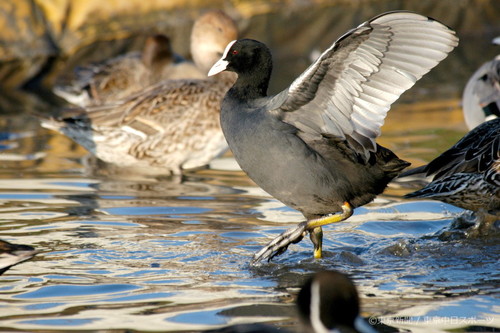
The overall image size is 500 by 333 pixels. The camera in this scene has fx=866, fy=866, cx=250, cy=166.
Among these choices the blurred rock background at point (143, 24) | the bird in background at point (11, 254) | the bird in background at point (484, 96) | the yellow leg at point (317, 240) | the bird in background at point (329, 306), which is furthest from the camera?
the blurred rock background at point (143, 24)

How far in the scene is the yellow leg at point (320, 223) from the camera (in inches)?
244

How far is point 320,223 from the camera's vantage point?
625 cm

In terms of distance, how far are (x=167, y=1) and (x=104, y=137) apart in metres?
7.09

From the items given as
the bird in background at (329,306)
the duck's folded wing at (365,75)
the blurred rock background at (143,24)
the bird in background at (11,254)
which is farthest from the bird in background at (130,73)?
the bird in background at (329,306)

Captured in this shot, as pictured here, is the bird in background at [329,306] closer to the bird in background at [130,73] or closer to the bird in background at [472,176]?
the bird in background at [472,176]

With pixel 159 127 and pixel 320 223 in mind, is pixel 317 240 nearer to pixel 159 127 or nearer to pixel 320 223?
pixel 320 223

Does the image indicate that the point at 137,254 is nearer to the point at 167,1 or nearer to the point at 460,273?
the point at 460,273

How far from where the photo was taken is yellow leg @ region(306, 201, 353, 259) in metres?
6.20

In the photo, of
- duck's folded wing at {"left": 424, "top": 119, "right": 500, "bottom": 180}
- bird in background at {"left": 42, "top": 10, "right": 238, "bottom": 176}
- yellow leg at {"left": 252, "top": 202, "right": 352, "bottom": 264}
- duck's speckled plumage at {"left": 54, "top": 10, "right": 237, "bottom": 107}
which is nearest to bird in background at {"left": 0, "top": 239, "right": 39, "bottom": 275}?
yellow leg at {"left": 252, "top": 202, "right": 352, "bottom": 264}

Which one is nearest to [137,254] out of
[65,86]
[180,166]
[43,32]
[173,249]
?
[173,249]

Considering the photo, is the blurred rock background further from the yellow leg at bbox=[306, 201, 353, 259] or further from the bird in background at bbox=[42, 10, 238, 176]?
the yellow leg at bbox=[306, 201, 353, 259]

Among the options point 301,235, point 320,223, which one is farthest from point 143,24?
point 320,223

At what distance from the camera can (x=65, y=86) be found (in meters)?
13.1

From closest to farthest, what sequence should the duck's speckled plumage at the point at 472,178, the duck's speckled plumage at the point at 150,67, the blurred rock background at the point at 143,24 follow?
the duck's speckled plumage at the point at 472,178
the duck's speckled plumage at the point at 150,67
the blurred rock background at the point at 143,24
